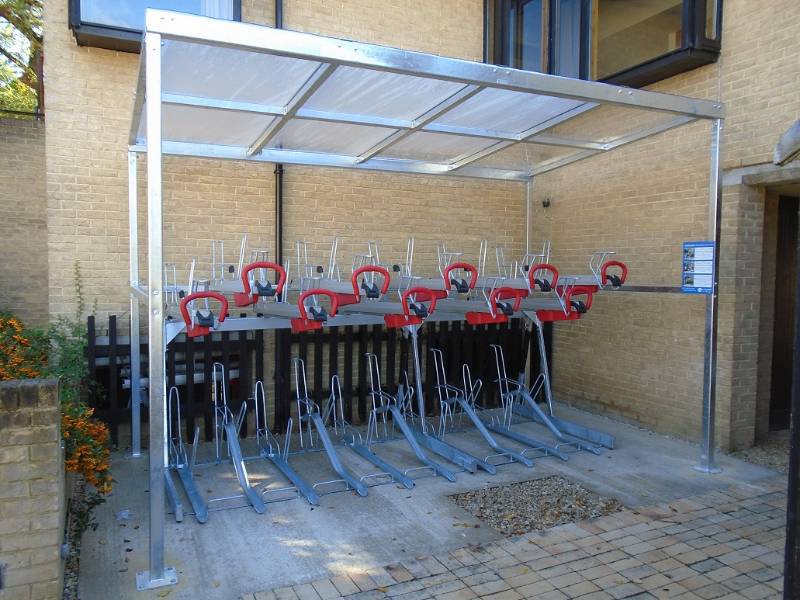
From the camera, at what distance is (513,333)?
7.62 m

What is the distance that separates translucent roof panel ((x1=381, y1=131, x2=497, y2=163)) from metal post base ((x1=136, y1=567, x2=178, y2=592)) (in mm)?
4152

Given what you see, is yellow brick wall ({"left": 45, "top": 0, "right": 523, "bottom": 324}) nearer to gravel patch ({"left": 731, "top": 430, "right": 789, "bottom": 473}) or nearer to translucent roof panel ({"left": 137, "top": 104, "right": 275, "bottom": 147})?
translucent roof panel ({"left": 137, "top": 104, "right": 275, "bottom": 147})

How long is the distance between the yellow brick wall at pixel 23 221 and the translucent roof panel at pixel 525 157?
5.84m

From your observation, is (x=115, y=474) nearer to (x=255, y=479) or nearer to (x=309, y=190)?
(x=255, y=479)

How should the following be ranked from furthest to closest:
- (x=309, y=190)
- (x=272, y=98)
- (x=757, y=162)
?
(x=309, y=190), (x=757, y=162), (x=272, y=98)

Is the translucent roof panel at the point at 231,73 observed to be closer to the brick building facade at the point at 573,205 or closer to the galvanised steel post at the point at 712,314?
the brick building facade at the point at 573,205

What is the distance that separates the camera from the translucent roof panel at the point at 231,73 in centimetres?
379

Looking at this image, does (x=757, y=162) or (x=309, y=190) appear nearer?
(x=757, y=162)

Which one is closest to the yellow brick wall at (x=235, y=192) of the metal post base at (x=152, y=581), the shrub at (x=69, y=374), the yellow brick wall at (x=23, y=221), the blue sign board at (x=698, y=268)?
the shrub at (x=69, y=374)

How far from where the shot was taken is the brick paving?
3318 millimetres

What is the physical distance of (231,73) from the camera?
4.13 meters

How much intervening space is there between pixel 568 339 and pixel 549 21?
13.4ft

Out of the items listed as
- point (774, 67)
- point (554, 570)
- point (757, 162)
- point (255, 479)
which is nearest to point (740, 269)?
point (757, 162)

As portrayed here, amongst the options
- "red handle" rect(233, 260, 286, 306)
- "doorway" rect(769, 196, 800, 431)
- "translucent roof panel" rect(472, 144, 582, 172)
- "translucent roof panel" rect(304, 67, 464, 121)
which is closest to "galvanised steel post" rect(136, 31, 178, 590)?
"red handle" rect(233, 260, 286, 306)
